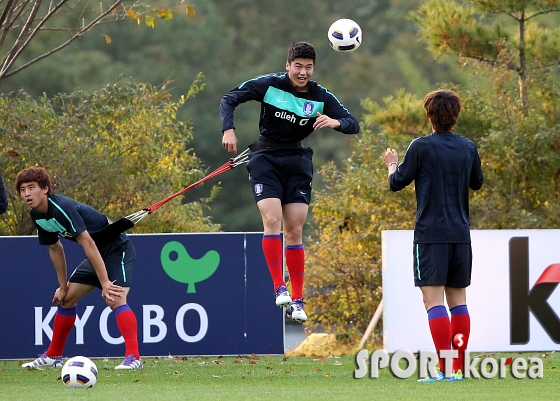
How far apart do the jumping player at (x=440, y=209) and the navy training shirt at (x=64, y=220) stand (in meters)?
2.64

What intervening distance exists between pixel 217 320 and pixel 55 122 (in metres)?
3.62

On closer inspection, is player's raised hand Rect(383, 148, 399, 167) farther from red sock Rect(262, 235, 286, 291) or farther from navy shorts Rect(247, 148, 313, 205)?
red sock Rect(262, 235, 286, 291)

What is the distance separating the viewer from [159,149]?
43.1ft

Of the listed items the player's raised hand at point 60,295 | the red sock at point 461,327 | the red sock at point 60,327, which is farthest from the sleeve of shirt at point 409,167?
the red sock at point 60,327

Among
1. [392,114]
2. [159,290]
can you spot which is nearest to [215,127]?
[392,114]

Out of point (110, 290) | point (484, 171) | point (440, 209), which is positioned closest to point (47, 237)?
point (110, 290)

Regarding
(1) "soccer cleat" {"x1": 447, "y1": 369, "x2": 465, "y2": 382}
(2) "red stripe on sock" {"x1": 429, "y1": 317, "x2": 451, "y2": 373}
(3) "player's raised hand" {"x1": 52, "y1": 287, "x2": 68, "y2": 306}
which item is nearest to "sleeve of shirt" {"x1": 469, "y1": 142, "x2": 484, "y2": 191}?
(2) "red stripe on sock" {"x1": 429, "y1": 317, "x2": 451, "y2": 373}

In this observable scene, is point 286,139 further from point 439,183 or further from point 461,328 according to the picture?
Result: point 461,328

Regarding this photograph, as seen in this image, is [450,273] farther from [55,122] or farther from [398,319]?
[55,122]

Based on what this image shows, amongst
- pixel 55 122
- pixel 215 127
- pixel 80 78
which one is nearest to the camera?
pixel 55 122

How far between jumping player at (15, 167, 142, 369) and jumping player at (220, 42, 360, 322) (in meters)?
1.34

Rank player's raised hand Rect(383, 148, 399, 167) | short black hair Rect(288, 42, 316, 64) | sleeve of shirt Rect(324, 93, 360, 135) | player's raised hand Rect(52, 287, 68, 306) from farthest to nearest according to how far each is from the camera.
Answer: player's raised hand Rect(52, 287, 68, 306), sleeve of shirt Rect(324, 93, 360, 135), short black hair Rect(288, 42, 316, 64), player's raised hand Rect(383, 148, 399, 167)

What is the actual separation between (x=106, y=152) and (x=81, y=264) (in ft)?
13.8

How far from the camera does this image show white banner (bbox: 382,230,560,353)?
407 inches
